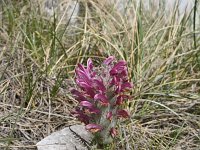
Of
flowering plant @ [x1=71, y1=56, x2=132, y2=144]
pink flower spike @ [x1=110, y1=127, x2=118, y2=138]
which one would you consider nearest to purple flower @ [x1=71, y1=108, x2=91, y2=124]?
flowering plant @ [x1=71, y1=56, x2=132, y2=144]

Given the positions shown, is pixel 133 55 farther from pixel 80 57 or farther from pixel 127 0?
pixel 127 0

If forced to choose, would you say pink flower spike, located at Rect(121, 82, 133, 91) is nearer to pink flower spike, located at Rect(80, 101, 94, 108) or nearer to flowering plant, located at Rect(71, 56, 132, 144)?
flowering plant, located at Rect(71, 56, 132, 144)

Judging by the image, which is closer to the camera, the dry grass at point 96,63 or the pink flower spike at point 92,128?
the pink flower spike at point 92,128

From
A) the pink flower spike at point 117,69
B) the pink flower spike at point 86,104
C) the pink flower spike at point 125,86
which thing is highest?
the pink flower spike at point 117,69

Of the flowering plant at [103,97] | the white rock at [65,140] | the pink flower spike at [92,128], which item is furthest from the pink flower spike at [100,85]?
the white rock at [65,140]

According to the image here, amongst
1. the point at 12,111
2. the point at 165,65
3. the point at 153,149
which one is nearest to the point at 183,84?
the point at 165,65

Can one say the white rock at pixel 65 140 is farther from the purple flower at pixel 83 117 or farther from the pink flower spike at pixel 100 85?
the pink flower spike at pixel 100 85

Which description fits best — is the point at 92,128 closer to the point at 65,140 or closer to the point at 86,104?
the point at 86,104

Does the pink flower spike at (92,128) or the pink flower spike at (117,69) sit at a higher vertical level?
the pink flower spike at (117,69)
